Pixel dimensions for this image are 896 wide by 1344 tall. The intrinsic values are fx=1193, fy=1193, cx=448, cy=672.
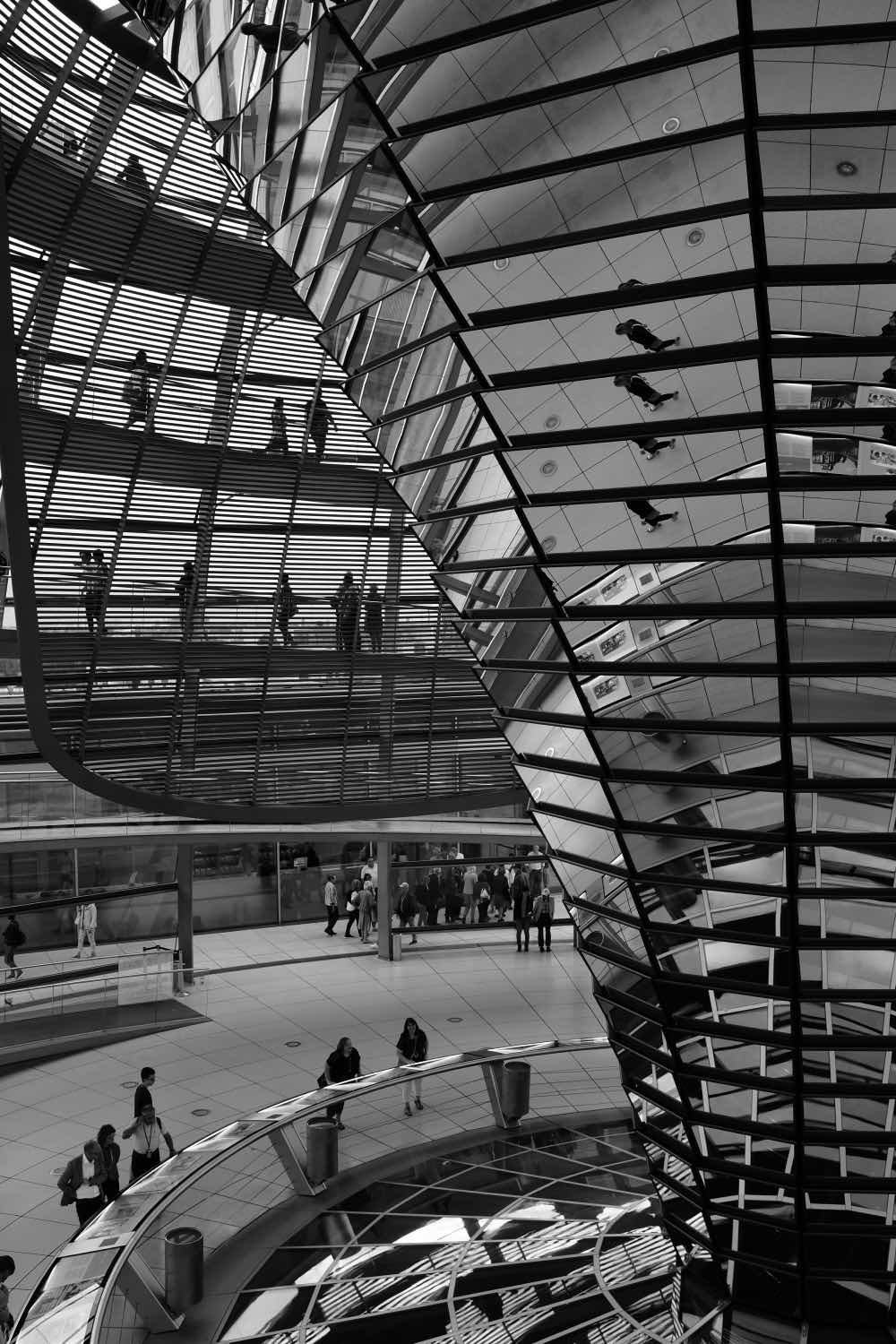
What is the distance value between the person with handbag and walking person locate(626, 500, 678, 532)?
920 centimetres

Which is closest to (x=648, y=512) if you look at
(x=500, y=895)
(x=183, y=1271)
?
(x=183, y=1271)

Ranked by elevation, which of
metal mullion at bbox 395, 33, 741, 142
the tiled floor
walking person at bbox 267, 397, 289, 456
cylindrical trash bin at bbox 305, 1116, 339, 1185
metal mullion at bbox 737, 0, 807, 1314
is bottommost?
the tiled floor

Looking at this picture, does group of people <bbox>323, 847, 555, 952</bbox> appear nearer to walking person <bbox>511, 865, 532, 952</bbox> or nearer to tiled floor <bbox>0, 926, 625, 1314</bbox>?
walking person <bbox>511, 865, 532, 952</bbox>

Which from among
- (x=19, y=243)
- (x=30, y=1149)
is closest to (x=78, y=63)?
(x=19, y=243)

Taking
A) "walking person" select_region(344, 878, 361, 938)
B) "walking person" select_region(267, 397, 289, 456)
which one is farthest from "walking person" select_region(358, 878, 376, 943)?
"walking person" select_region(267, 397, 289, 456)

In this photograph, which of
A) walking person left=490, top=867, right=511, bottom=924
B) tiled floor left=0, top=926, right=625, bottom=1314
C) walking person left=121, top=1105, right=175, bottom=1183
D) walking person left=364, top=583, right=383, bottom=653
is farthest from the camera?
walking person left=490, top=867, right=511, bottom=924

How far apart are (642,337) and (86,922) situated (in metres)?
20.7

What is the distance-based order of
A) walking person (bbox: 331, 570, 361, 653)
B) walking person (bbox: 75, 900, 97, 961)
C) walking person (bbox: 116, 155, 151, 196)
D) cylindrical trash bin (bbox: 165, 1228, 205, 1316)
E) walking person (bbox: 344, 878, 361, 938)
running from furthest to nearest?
walking person (bbox: 344, 878, 361, 938), walking person (bbox: 75, 900, 97, 961), walking person (bbox: 331, 570, 361, 653), walking person (bbox: 116, 155, 151, 196), cylindrical trash bin (bbox: 165, 1228, 205, 1316)

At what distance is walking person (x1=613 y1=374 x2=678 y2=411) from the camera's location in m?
7.32

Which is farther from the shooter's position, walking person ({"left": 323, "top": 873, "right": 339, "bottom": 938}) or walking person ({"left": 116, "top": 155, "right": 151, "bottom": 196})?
walking person ({"left": 323, "top": 873, "right": 339, "bottom": 938})

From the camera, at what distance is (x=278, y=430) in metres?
18.5

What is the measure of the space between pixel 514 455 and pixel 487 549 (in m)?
1.26

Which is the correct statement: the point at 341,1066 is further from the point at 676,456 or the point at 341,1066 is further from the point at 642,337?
the point at 642,337

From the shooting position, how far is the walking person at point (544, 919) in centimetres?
2578
